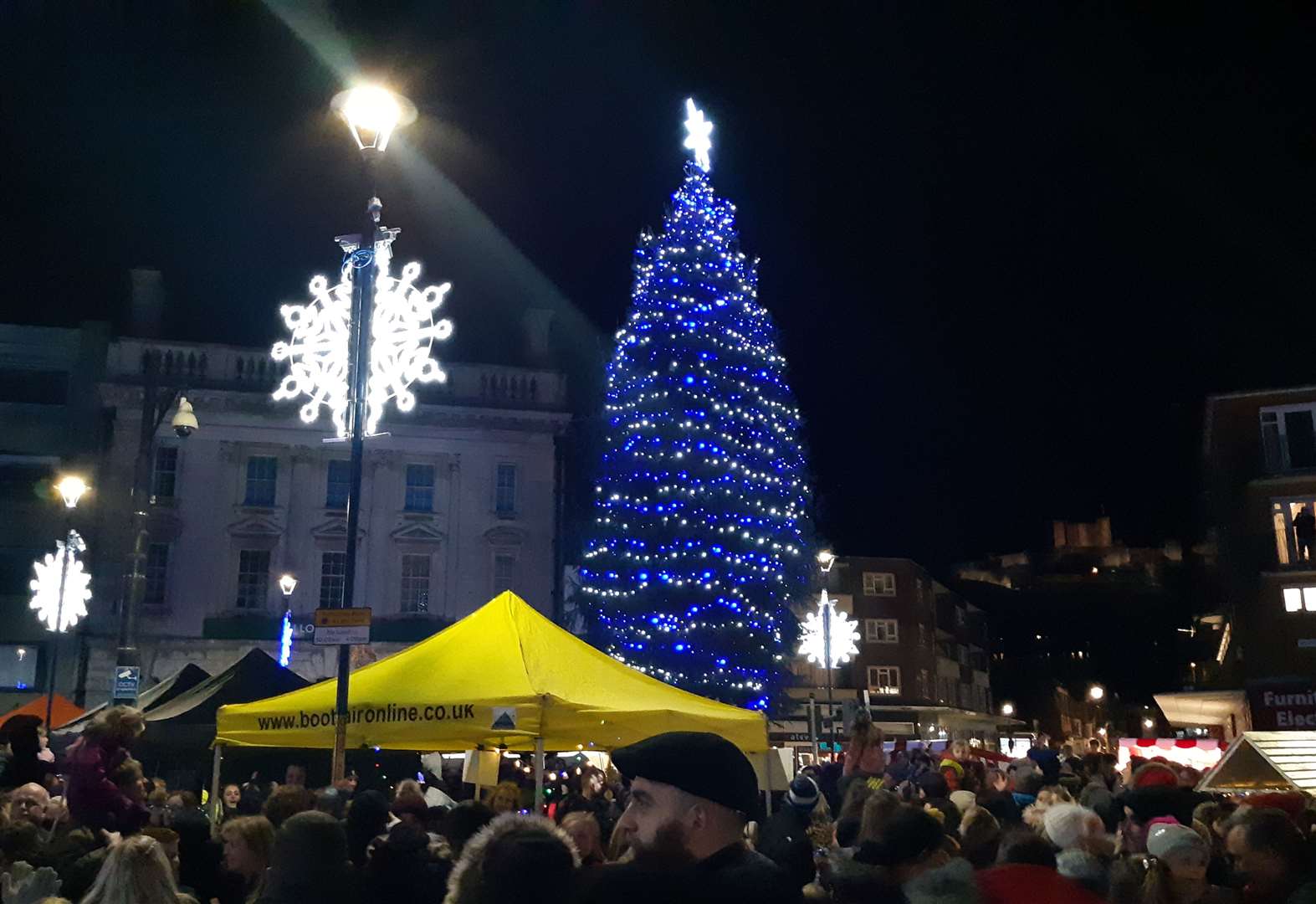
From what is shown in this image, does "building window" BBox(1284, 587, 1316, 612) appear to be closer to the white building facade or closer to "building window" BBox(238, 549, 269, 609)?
the white building facade

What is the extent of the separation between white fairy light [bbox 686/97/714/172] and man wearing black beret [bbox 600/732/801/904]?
128 ft

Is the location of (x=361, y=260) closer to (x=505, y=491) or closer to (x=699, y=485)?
(x=699, y=485)

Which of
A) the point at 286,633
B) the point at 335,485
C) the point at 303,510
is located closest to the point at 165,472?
the point at 303,510

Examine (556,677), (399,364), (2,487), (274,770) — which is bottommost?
(274,770)

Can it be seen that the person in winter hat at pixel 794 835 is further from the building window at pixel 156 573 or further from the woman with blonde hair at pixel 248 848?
the building window at pixel 156 573

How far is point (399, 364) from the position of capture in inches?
501

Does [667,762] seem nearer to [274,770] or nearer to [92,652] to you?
[274,770]

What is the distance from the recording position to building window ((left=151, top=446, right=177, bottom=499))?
135ft

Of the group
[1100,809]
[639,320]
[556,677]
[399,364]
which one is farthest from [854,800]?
[639,320]

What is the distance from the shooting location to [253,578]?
4153 cm

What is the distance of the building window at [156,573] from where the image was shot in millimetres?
40250

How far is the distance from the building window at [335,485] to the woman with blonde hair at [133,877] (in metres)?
39.1

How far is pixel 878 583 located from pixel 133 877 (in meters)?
64.5

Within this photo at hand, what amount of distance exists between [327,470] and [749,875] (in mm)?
42171
